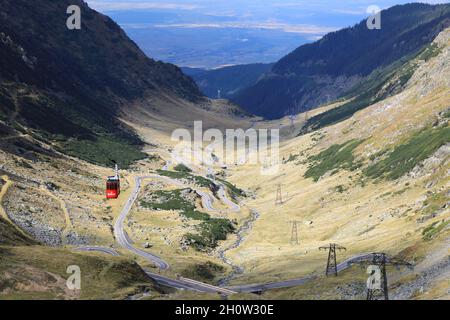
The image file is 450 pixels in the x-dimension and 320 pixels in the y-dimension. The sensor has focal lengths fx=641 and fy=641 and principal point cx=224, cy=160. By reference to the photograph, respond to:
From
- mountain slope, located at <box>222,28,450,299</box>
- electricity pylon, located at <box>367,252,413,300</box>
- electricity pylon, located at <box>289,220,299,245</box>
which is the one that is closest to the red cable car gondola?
mountain slope, located at <box>222,28,450,299</box>

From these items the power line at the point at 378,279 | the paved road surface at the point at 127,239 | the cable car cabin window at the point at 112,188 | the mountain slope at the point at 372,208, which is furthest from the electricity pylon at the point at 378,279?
the cable car cabin window at the point at 112,188

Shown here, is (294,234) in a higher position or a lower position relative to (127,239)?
higher

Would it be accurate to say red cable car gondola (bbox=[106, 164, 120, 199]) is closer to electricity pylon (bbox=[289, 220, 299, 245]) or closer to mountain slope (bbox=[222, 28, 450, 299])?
mountain slope (bbox=[222, 28, 450, 299])

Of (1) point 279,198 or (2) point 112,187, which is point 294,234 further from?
(1) point 279,198

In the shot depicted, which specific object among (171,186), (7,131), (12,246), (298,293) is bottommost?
(298,293)

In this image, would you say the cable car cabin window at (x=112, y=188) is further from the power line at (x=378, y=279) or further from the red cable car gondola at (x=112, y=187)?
the power line at (x=378, y=279)

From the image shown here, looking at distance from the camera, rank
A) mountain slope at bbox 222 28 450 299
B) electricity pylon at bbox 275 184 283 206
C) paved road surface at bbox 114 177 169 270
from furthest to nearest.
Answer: electricity pylon at bbox 275 184 283 206 < paved road surface at bbox 114 177 169 270 < mountain slope at bbox 222 28 450 299

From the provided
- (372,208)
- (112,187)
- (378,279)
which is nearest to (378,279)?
(378,279)

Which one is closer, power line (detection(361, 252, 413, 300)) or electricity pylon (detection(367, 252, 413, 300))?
power line (detection(361, 252, 413, 300))

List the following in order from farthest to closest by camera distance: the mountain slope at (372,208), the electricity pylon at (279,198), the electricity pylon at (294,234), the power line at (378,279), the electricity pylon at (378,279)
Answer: the electricity pylon at (279,198)
the electricity pylon at (294,234)
the mountain slope at (372,208)
the electricity pylon at (378,279)
the power line at (378,279)
